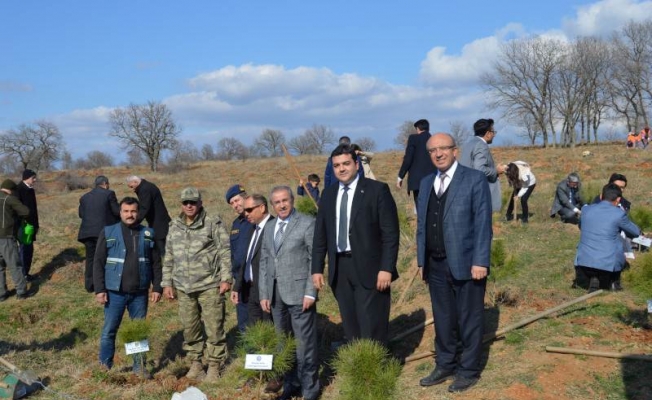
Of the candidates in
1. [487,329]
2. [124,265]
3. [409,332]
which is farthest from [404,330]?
[124,265]

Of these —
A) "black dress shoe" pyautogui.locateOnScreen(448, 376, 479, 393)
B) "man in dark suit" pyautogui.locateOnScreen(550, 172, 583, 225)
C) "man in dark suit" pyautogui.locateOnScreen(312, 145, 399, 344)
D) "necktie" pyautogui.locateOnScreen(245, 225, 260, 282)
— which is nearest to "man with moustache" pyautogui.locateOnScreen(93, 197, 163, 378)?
"necktie" pyautogui.locateOnScreen(245, 225, 260, 282)

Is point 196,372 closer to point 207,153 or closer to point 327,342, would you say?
point 327,342

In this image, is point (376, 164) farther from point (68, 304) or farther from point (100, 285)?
point (100, 285)

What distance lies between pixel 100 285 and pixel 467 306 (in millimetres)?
3576

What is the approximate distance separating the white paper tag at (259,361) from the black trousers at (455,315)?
1.36 meters

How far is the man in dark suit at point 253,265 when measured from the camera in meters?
5.29

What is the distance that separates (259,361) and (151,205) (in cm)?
411

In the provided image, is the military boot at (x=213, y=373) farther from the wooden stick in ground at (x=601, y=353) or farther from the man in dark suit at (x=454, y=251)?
the wooden stick in ground at (x=601, y=353)

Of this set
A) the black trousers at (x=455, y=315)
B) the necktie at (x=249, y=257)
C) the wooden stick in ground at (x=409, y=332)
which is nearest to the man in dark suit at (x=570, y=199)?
the wooden stick in ground at (x=409, y=332)

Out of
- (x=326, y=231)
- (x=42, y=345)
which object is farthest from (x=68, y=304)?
(x=326, y=231)

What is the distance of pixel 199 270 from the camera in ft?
18.0

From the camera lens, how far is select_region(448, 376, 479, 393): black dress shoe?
4.45 metres

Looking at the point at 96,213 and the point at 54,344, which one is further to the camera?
the point at 96,213

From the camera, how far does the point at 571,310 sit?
242 inches
